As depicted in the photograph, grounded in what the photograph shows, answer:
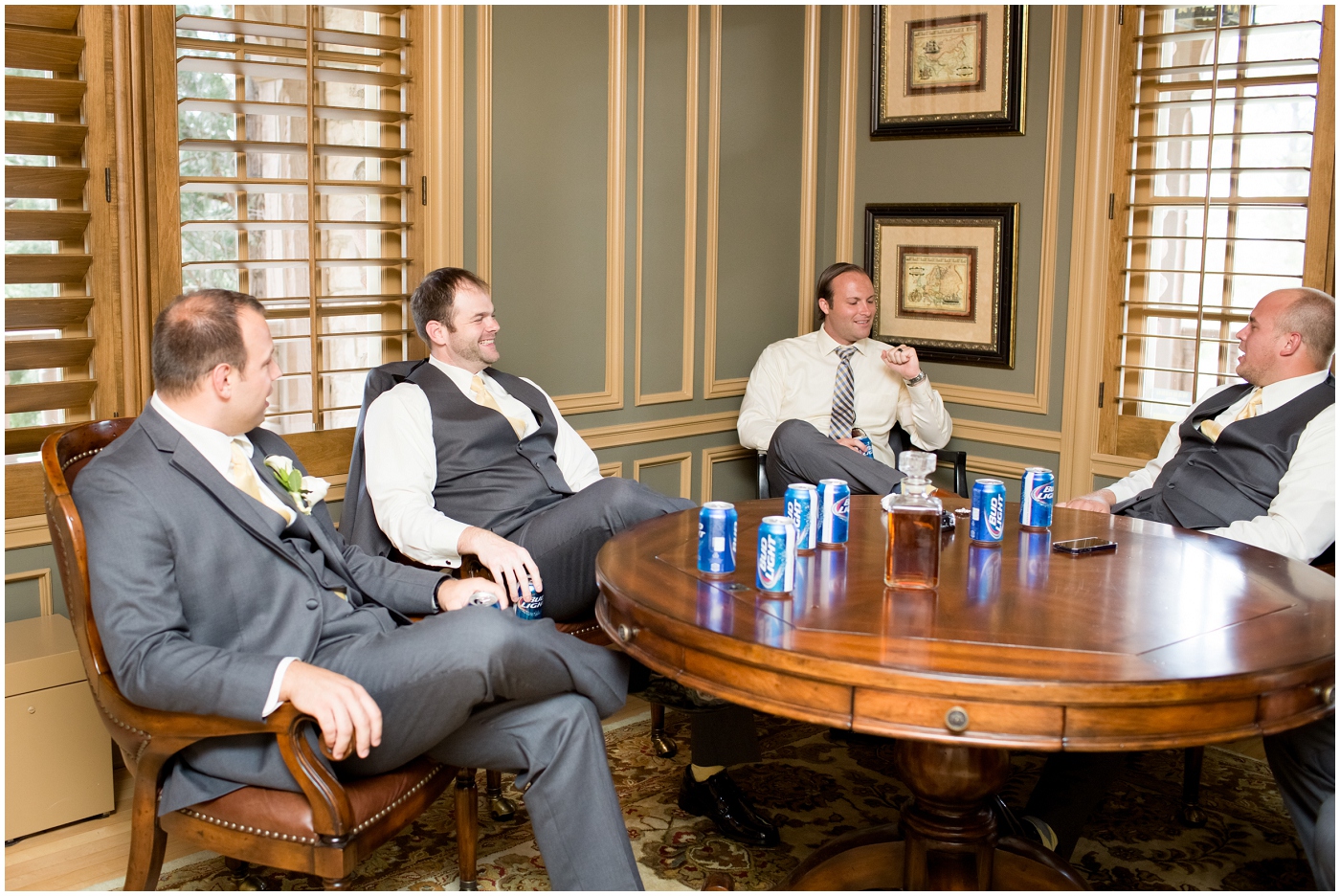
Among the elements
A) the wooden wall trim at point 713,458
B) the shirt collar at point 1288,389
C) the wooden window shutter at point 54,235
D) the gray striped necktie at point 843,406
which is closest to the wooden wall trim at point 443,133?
the wooden window shutter at point 54,235

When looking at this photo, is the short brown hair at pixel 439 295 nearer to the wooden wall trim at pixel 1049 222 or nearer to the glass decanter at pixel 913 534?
the glass decanter at pixel 913 534

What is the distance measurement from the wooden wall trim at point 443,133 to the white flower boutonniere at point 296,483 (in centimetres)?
Result: 127

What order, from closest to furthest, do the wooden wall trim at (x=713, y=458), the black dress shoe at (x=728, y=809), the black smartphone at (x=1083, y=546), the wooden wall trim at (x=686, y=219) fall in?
the black smartphone at (x=1083, y=546) < the black dress shoe at (x=728, y=809) < the wooden wall trim at (x=686, y=219) < the wooden wall trim at (x=713, y=458)

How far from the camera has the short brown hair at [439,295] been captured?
10.9ft

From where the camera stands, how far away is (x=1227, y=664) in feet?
5.88

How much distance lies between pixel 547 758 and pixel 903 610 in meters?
0.73

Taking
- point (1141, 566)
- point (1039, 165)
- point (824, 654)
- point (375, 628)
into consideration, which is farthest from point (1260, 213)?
point (375, 628)

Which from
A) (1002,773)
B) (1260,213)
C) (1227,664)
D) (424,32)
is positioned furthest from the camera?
(1260,213)

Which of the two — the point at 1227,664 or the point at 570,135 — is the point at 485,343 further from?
the point at 1227,664

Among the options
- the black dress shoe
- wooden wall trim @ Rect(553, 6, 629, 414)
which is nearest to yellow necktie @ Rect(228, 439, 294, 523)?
the black dress shoe

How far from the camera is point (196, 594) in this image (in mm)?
2162

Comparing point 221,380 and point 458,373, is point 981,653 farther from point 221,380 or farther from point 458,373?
point 458,373

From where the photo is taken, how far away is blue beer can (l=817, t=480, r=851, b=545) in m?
2.51

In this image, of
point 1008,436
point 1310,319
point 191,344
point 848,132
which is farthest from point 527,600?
point 848,132
